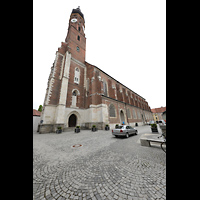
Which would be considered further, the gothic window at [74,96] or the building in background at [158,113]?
the building in background at [158,113]

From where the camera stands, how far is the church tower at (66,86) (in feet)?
45.8

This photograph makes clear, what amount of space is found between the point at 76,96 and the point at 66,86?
313cm

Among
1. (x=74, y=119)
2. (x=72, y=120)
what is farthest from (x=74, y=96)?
(x=72, y=120)

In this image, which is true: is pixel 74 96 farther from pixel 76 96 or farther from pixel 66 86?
pixel 66 86

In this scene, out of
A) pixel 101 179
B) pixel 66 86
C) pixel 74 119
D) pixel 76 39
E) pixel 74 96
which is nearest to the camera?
pixel 101 179

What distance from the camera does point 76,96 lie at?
18.1m

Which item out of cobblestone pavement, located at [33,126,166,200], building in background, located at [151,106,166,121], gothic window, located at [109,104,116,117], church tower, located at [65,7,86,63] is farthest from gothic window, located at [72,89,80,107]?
building in background, located at [151,106,166,121]

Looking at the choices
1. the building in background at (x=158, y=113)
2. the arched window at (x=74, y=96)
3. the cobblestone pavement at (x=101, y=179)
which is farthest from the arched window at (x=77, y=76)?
the building in background at (x=158, y=113)

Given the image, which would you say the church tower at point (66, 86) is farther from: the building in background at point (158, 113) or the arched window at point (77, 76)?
the building in background at point (158, 113)

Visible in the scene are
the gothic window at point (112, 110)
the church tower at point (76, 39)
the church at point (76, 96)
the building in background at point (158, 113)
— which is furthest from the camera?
the building in background at point (158, 113)
